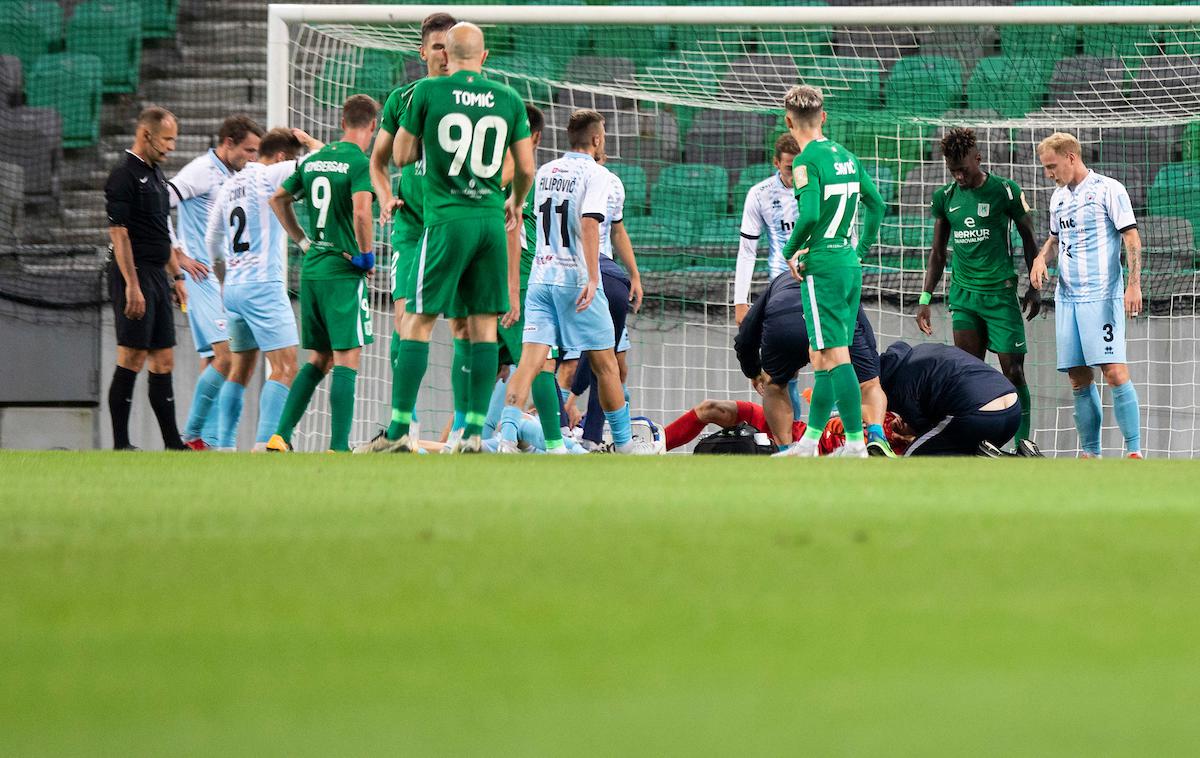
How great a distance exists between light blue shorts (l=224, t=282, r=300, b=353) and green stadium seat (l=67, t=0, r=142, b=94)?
754 centimetres

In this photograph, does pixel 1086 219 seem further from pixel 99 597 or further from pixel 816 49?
pixel 99 597

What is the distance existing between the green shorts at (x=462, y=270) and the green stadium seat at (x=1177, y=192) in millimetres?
7483

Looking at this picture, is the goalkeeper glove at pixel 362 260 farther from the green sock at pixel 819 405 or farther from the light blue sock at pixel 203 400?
the green sock at pixel 819 405

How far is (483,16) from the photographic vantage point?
28.0ft

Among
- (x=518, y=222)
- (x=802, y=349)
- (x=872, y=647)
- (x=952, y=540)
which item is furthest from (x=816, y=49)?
(x=872, y=647)

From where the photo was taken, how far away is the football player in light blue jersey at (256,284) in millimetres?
7133

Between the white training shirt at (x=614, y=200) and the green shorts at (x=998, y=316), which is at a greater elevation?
the white training shirt at (x=614, y=200)

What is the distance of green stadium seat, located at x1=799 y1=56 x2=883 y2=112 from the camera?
11.7m

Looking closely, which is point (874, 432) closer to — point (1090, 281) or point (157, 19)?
point (1090, 281)

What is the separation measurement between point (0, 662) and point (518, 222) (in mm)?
4562

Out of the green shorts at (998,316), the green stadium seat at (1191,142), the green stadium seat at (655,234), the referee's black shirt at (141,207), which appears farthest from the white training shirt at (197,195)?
the green stadium seat at (1191,142)

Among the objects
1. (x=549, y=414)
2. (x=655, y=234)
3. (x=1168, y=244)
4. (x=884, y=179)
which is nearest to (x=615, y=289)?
(x=549, y=414)

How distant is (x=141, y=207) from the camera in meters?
7.44

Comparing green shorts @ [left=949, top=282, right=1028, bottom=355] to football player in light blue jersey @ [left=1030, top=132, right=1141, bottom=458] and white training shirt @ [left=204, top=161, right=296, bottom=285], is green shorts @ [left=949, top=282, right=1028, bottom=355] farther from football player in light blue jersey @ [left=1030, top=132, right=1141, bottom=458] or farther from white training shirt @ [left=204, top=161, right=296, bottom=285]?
white training shirt @ [left=204, top=161, right=296, bottom=285]
